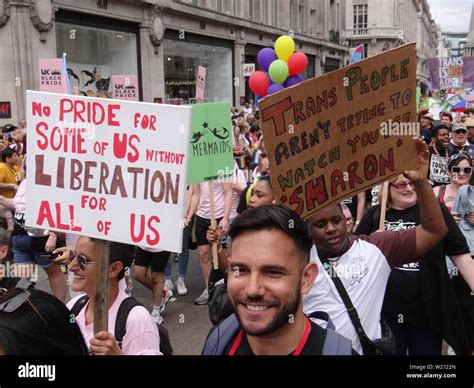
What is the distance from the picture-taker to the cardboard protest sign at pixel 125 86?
1005 centimetres

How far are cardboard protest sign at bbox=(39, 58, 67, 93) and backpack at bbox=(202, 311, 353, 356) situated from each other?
7.69 metres

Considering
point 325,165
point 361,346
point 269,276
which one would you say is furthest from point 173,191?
point 361,346

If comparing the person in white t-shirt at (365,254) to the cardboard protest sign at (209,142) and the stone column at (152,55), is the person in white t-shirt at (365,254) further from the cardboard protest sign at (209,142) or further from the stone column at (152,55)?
the stone column at (152,55)

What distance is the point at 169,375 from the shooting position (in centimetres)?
165

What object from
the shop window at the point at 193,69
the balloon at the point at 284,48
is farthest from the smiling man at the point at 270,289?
the shop window at the point at 193,69

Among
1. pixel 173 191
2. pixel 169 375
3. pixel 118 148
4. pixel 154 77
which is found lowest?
pixel 169 375

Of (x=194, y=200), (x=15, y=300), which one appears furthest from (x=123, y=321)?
(x=194, y=200)

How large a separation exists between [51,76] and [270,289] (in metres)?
8.29

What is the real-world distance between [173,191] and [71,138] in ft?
1.73

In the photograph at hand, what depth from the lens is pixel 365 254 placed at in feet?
8.52

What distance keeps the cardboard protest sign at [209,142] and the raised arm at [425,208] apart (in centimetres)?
203

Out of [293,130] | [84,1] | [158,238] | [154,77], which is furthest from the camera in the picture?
[154,77]

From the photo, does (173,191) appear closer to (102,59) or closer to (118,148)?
(118,148)

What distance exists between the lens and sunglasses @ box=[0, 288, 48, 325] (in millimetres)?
1892
